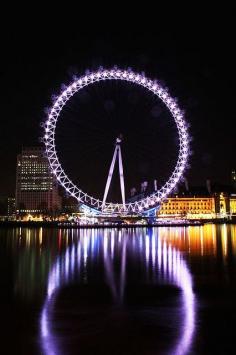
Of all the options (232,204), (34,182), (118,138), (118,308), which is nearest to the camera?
(118,308)

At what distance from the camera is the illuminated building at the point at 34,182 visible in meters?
110

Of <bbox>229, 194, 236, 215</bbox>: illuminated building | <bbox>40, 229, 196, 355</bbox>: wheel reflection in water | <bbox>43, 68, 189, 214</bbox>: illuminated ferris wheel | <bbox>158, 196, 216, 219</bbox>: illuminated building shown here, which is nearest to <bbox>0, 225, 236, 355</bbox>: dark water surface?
<bbox>40, 229, 196, 355</bbox>: wheel reflection in water

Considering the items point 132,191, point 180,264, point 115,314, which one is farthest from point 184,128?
point 132,191

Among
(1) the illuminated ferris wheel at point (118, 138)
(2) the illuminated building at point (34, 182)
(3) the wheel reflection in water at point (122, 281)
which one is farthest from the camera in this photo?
(2) the illuminated building at point (34, 182)

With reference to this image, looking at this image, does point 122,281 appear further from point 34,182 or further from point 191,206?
point 34,182

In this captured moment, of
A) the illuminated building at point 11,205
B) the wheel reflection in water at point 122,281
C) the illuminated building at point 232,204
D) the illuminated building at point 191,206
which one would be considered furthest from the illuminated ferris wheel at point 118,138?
the illuminated building at point 11,205

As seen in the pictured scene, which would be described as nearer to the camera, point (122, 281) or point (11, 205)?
point (122, 281)

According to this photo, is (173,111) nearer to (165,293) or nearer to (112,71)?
(112,71)

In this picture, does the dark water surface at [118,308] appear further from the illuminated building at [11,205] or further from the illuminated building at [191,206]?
the illuminated building at [11,205]

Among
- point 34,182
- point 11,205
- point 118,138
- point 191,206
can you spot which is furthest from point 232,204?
point 118,138

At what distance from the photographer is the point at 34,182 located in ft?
365

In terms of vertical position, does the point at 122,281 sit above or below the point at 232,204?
below

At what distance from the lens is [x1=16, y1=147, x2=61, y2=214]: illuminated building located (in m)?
110

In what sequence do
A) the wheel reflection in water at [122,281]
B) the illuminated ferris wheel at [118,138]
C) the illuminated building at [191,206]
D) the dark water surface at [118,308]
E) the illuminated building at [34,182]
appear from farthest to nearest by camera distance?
the illuminated building at [34,182]
the illuminated building at [191,206]
the illuminated ferris wheel at [118,138]
the wheel reflection in water at [122,281]
the dark water surface at [118,308]
